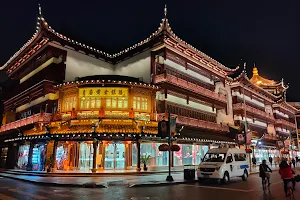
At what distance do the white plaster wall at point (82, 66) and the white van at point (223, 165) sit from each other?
62.2ft

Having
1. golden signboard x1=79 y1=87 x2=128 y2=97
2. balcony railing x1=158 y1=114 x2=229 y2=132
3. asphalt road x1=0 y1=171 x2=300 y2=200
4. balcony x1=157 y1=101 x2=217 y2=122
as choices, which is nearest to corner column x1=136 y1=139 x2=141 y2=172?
balcony railing x1=158 y1=114 x2=229 y2=132

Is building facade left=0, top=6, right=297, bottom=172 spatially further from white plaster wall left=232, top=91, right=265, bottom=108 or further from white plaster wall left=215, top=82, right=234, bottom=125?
white plaster wall left=232, top=91, right=265, bottom=108

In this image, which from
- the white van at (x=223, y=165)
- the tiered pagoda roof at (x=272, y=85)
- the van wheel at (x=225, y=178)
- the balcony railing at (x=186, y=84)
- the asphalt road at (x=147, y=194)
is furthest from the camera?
the tiered pagoda roof at (x=272, y=85)

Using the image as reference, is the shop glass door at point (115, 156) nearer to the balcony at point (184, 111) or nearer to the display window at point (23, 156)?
the balcony at point (184, 111)

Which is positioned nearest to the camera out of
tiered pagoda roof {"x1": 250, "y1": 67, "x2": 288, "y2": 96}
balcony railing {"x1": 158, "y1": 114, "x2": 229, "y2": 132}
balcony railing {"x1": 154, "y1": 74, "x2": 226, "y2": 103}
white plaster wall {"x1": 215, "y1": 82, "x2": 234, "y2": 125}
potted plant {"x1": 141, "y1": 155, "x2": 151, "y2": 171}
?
potted plant {"x1": 141, "y1": 155, "x2": 151, "y2": 171}

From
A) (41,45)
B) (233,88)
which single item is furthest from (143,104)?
(233,88)

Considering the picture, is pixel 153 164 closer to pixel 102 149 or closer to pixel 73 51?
pixel 102 149

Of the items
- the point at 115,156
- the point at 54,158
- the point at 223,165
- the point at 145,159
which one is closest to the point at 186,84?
the point at 145,159

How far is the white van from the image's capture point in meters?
16.3

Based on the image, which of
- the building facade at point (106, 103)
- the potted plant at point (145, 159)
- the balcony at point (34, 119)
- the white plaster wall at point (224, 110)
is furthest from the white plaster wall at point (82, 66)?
the white plaster wall at point (224, 110)

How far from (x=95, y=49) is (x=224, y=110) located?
71.4 feet

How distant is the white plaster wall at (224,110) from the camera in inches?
1529

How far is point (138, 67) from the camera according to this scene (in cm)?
3131

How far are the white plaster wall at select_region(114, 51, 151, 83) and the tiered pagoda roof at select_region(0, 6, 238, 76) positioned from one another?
81 centimetres
